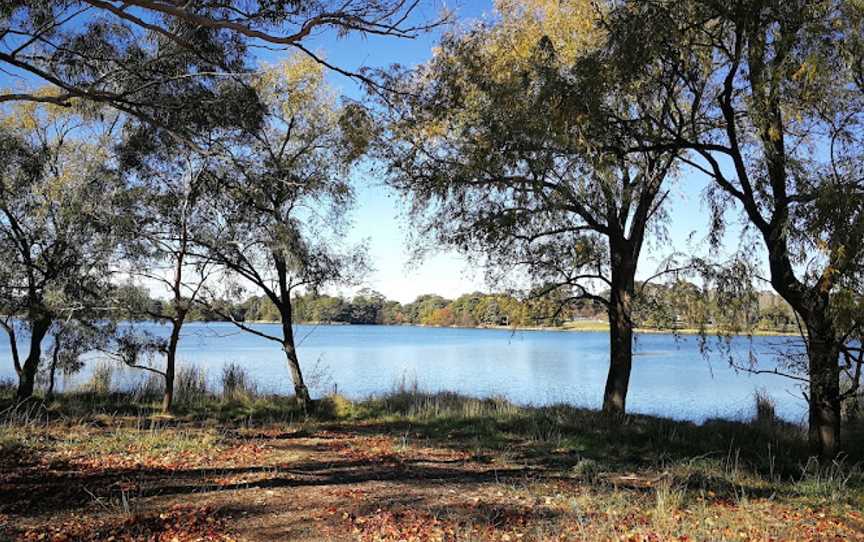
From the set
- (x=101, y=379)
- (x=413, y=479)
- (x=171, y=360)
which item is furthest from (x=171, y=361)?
(x=413, y=479)

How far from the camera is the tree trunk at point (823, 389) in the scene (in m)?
5.51

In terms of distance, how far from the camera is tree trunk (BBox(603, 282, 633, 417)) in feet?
27.2

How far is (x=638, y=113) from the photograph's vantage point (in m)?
6.96

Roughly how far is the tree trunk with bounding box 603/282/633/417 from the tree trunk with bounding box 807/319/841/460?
252cm

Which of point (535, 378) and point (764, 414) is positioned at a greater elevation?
point (764, 414)

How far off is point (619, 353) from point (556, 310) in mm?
1030

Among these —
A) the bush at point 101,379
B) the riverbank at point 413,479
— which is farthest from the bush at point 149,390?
the riverbank at point 413,479

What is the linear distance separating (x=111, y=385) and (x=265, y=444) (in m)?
5.26

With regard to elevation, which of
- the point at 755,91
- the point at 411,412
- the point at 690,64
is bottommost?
the point at 411,412

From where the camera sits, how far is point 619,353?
8430 mm

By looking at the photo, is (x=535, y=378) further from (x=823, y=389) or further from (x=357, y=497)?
(x=357, y=497)

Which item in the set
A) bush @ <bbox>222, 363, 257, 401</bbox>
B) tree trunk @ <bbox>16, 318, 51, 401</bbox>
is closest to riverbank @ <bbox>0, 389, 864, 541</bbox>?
tree trunk @ <bbox>16, 318, 51, 401</bbox>

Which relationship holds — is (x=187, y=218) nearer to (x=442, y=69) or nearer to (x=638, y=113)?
(x=442, y=69)

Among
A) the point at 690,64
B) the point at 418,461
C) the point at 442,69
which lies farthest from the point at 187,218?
the point at 690,64
